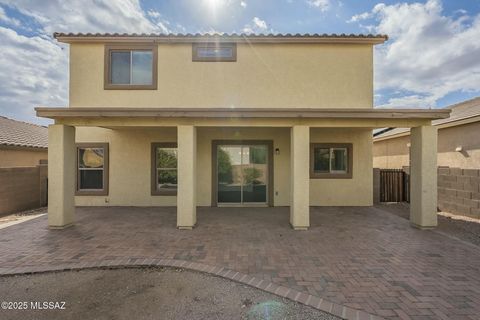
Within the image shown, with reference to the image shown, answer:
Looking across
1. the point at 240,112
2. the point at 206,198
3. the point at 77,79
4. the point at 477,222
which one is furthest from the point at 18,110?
the point at 477,222

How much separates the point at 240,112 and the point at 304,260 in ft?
12.9

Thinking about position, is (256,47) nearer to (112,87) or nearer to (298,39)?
(298,39)

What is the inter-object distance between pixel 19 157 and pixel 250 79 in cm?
1267

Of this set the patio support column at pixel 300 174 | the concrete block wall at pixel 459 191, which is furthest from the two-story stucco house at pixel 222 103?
the concrete block wall at pixel 459 191

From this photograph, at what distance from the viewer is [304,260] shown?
455cm

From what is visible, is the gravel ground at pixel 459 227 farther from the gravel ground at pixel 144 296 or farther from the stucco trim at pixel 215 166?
the gravel ground at pixel 144 296

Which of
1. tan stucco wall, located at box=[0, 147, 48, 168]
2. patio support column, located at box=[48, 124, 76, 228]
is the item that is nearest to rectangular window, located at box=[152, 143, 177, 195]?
patio support column, located at box=[48, 124, 76, 228]

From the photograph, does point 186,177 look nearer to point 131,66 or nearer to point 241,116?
point 241,116

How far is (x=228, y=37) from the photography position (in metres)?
8.94

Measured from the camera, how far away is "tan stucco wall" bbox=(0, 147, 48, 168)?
11.0m

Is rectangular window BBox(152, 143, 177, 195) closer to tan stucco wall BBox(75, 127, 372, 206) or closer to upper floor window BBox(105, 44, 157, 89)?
tan stucco wall BBox(75, 127, 372, 206)

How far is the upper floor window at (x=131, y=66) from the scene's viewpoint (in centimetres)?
888

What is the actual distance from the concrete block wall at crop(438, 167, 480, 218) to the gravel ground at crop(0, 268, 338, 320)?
811 centimetres

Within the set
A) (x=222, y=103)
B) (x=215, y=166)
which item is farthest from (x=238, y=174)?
(x=222, y=103)
